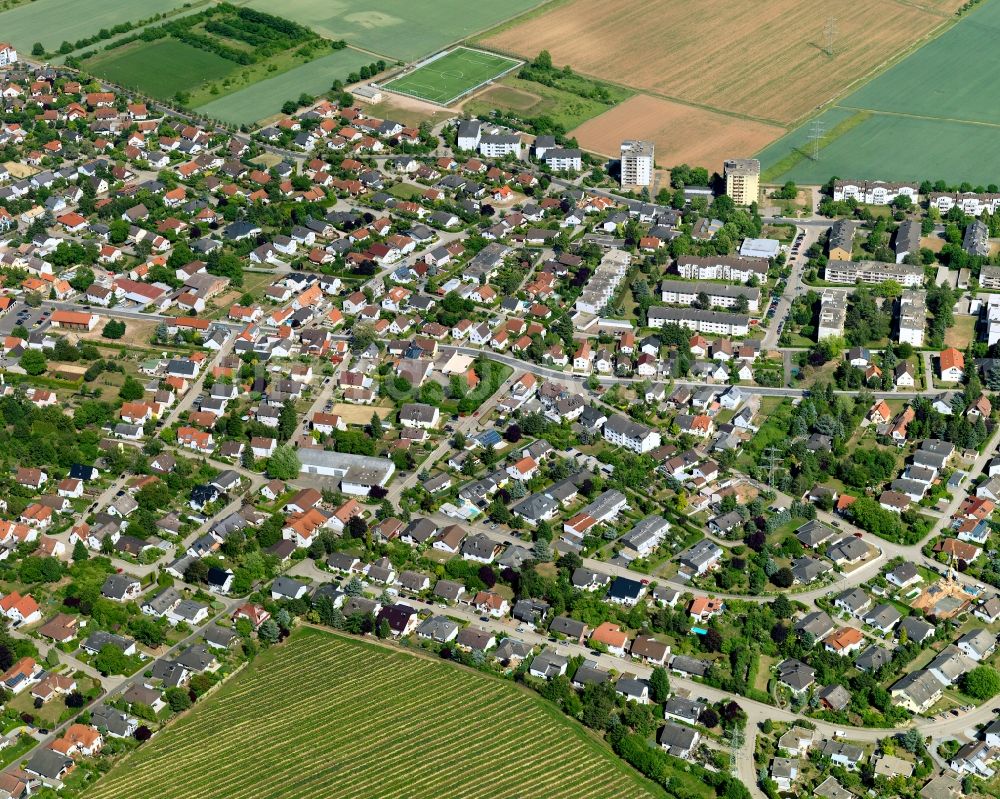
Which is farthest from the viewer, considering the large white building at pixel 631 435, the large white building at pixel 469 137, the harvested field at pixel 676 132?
the large white building at pixel 469 137

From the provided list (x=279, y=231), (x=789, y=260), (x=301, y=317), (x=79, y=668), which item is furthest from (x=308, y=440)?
(x=789, y=260)

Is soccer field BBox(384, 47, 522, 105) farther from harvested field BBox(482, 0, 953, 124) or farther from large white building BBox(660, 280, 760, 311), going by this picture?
large white building BBox(660, 280, 760, 311)

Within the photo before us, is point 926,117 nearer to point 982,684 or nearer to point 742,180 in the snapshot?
point 742,180

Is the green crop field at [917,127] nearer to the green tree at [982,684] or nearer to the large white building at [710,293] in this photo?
the large white building at [710,293]

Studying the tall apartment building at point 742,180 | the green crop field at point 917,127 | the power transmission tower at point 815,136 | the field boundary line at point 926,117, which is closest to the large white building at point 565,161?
the tall apartment building at point 742,180

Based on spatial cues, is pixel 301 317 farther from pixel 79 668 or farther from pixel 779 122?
pixel 779 122

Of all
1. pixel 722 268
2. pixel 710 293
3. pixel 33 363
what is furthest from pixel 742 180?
pixel 33 363
